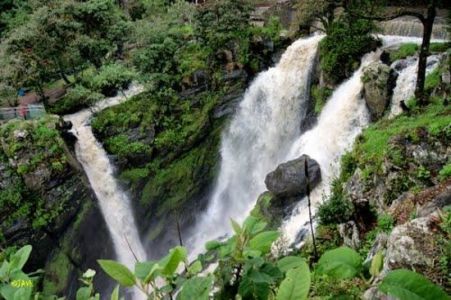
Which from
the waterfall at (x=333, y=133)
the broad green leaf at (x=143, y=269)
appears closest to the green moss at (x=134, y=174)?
the waterfall at (x=333, y=133)

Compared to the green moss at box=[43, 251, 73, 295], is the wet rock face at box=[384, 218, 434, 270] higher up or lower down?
higher up

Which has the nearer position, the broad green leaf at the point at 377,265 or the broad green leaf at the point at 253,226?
the broad green leaf at the point at 377,265

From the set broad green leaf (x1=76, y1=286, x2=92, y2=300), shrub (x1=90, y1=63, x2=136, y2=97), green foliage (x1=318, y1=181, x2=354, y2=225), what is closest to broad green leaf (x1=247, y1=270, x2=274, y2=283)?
broad green leaf (x1=76, y1=286, x2=92, y2=300)

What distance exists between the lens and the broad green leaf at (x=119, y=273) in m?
1.38

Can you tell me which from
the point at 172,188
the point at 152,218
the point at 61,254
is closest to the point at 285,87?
the point at 172,188

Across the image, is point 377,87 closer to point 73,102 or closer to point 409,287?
point 409,287

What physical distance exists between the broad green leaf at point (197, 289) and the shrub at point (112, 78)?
17.3m

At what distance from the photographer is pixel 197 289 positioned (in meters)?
1.32

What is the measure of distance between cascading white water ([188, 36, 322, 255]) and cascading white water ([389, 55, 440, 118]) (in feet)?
14.3

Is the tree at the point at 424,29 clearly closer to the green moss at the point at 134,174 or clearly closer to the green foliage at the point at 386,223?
the green foliage at the point at 386,223

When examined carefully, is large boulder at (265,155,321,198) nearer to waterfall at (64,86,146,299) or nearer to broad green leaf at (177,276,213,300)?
waterfall at (64,86,146,299)

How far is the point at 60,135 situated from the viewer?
1570cm

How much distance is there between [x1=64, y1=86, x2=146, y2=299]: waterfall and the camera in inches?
635

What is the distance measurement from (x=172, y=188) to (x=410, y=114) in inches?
411
